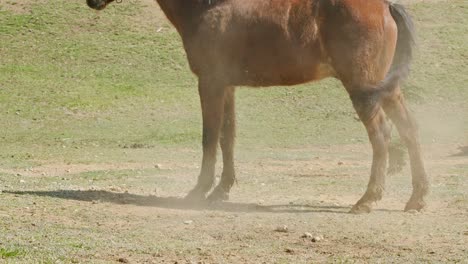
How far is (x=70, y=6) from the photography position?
26.4 m

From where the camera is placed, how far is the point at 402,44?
1155 centimetres

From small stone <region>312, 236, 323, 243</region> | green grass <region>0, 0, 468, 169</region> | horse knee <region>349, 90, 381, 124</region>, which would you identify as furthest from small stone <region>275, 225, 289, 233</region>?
green grass <region>0, 0, 468, 169</region>

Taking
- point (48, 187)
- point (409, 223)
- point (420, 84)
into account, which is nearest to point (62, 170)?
point (48, 187)

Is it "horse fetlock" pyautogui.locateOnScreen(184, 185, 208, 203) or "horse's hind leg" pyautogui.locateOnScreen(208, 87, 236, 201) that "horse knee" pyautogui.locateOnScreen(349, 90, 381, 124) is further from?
"horse fetlock" pyautogui.locateOnScreen(184, 185, 208, 203)

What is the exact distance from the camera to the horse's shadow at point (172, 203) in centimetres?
1142

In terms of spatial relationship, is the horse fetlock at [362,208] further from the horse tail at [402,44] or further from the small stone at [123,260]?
the small stone at [123,260]

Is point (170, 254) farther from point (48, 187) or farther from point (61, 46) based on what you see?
point (61, 46)

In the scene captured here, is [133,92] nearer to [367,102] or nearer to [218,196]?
[218,196]

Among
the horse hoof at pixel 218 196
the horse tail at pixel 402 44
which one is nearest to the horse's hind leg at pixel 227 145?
the horse hoof at pixel 218 196

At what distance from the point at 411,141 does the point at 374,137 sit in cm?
41

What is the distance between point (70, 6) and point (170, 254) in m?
18.2

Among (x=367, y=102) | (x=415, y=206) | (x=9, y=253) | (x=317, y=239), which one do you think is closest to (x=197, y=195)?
(x=367, y=102)

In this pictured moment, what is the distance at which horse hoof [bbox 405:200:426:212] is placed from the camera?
11227 millimetres

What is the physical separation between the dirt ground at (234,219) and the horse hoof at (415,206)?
77 millimetres
